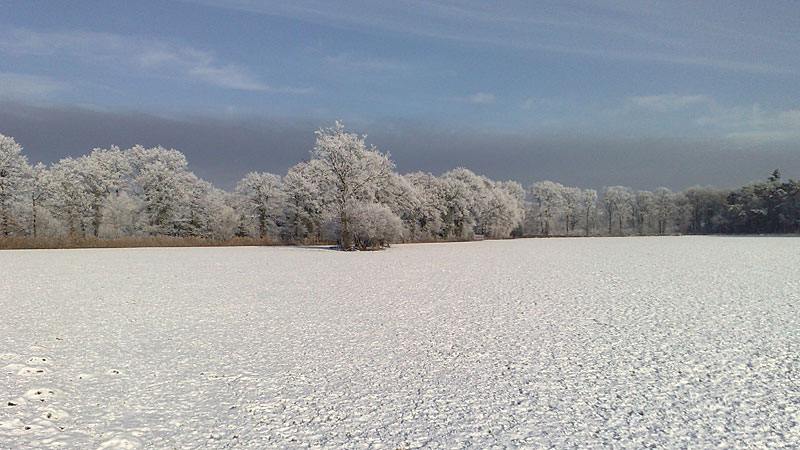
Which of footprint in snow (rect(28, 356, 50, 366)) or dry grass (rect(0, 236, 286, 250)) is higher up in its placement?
dry grass (rect(0, 236, 286, 250))

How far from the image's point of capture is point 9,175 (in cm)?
4391

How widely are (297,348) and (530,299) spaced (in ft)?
23.8

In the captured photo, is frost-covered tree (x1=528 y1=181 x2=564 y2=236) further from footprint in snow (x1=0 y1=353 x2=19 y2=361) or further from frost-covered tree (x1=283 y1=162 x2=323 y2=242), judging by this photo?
footprint in snow (x1=0 y1=353 x2=19 y2=361)

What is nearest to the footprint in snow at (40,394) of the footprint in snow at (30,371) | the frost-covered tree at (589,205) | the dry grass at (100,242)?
the footprint in snow at (30,371)

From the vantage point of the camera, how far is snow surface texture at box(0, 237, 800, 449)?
5141 mm

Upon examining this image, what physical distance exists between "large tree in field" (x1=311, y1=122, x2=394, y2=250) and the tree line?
0.09 m

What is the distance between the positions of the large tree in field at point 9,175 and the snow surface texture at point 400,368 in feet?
120

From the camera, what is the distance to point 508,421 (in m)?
5.31

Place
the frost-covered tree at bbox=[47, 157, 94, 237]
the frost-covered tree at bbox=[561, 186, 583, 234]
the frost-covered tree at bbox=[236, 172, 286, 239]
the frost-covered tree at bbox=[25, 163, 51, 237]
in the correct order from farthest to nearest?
the frost-covered tree at bbox=[561, 186, 583, 234], the frost-covered tree at bbox=[236, 172, 286, 239], the frost-covered tree at bbox=[47, 157, 94, 237], the frost-covered tree at bbox=[25, 163, 51, 237]

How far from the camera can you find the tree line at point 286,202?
38.3 metres

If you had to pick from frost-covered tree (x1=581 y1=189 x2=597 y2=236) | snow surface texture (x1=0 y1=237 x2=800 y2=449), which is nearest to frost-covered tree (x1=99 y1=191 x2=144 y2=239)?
snow surface texture (x1=0 y1=237 x2=800 y2=449)

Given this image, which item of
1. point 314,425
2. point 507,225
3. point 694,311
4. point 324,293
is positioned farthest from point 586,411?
point 507,225

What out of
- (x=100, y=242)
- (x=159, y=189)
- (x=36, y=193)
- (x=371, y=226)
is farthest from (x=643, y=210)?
(x=36, y=193)

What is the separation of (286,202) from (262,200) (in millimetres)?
5563
